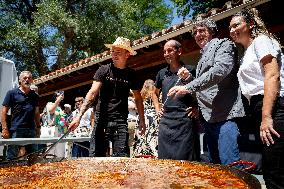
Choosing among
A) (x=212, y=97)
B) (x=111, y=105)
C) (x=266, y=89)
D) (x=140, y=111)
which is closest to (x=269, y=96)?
(x=266, y=89)

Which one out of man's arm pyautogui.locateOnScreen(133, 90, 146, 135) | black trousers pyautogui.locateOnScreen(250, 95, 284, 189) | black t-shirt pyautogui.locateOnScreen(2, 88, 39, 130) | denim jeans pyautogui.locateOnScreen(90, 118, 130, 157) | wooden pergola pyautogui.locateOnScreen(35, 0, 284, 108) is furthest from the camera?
black t-shirt pyautogui.locateOnScreen(2, 88, 39, 130)

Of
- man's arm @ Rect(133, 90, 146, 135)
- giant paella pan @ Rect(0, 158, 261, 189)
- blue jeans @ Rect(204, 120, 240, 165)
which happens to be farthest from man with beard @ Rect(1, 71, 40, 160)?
blue jeans @ Rect(204, 120, 240, 165)

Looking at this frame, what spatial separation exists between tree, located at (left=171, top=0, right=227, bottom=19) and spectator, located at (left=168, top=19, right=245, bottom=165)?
1491cm

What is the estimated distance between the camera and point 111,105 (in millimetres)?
3771

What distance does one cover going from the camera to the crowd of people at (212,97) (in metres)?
2.14

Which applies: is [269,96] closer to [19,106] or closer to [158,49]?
[19,106]

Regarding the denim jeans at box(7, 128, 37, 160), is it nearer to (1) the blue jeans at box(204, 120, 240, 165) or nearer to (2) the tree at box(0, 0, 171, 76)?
(1) the blue jeans at box(204, 120, 240, 165)

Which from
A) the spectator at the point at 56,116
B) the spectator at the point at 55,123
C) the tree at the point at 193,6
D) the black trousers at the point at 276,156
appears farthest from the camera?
the tree at the point at 193,6

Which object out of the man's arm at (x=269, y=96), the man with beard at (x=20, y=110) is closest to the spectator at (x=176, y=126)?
the man's arm at (x=269, y=96)

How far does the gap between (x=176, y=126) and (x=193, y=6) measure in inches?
710

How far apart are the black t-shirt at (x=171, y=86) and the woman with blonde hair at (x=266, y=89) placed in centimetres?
97

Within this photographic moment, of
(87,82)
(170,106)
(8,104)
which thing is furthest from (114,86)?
(87,82)

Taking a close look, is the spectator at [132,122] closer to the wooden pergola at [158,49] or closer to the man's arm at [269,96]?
the wooden pergola at [158,49]

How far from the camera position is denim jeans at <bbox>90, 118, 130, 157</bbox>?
3.67 meters
